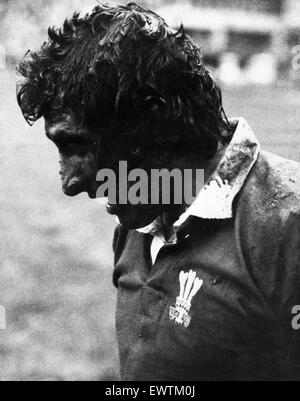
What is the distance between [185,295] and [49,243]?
5.26 metres

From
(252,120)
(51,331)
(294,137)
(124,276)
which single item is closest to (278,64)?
(252,120)

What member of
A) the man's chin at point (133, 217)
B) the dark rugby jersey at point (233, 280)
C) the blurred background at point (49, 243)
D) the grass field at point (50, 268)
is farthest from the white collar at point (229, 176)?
the grass field at point (50, 268)

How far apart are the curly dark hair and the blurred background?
0.13 meters

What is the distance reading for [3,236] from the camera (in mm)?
7598

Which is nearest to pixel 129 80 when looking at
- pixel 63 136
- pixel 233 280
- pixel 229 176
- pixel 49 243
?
pixel 63 136

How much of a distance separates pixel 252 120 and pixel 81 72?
10.7m

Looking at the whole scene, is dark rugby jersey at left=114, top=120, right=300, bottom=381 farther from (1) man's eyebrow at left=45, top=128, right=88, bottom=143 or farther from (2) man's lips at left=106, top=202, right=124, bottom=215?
(1) man's eyebrow at left=45, top=128, right=88, bottom=143

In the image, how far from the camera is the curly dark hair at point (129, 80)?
211 cm

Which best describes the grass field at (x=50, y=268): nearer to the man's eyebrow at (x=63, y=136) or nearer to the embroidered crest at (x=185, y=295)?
the embroidered crest at (x=185, y=295)

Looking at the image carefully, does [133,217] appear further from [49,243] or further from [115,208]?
[49,243]

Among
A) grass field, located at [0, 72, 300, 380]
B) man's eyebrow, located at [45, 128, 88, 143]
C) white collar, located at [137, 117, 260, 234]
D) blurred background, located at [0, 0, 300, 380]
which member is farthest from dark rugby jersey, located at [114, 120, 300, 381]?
grass field, located at [0, 72, 300, 380]

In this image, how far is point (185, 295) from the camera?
224 cm

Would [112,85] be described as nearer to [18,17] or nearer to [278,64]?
[18,17]

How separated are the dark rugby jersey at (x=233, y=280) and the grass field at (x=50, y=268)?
8.68 feet
